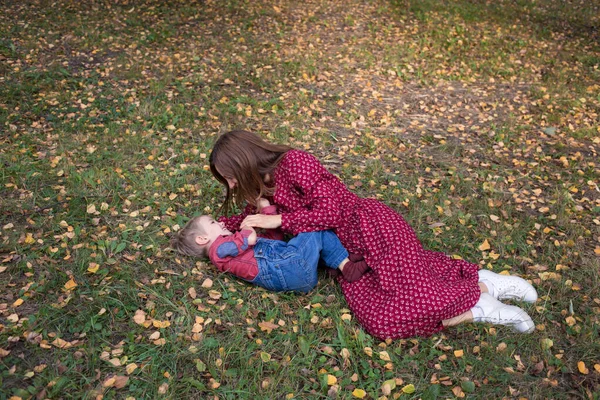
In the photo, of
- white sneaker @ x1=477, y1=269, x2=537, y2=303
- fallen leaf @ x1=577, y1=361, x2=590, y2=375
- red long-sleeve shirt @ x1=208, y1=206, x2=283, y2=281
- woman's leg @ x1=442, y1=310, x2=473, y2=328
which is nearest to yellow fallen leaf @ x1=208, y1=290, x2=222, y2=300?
red long-sleeve shirt @ x1=208, y1=206, x2=283, y2=281

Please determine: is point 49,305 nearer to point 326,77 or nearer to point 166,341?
point 166,341

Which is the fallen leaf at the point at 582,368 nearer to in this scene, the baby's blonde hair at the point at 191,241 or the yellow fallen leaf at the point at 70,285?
the baby's blonde hair at the point at 191,241

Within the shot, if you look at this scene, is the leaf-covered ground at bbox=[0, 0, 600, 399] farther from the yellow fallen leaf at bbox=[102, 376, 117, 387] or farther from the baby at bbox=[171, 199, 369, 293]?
the baby at bbox=[171, 199, 369, 293]

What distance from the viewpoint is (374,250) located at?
11.9 ft

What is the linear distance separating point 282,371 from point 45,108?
183 inches

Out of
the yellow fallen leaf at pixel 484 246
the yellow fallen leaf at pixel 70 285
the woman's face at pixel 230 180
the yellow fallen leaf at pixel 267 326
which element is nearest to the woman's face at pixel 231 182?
the woman's face at pixel 230 180

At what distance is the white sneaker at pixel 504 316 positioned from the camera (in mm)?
3472

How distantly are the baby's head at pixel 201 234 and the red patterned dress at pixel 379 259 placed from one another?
23 cm

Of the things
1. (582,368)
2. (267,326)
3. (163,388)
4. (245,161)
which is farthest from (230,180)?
(582,368)

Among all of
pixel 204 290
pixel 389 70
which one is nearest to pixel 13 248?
pixel 204 290

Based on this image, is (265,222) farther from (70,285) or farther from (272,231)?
(70,285)

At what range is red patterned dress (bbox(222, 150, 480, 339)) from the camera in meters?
3.34

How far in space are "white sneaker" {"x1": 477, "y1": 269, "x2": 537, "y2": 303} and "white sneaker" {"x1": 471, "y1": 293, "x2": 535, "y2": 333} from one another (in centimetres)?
21

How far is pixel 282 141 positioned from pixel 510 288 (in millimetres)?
2902
